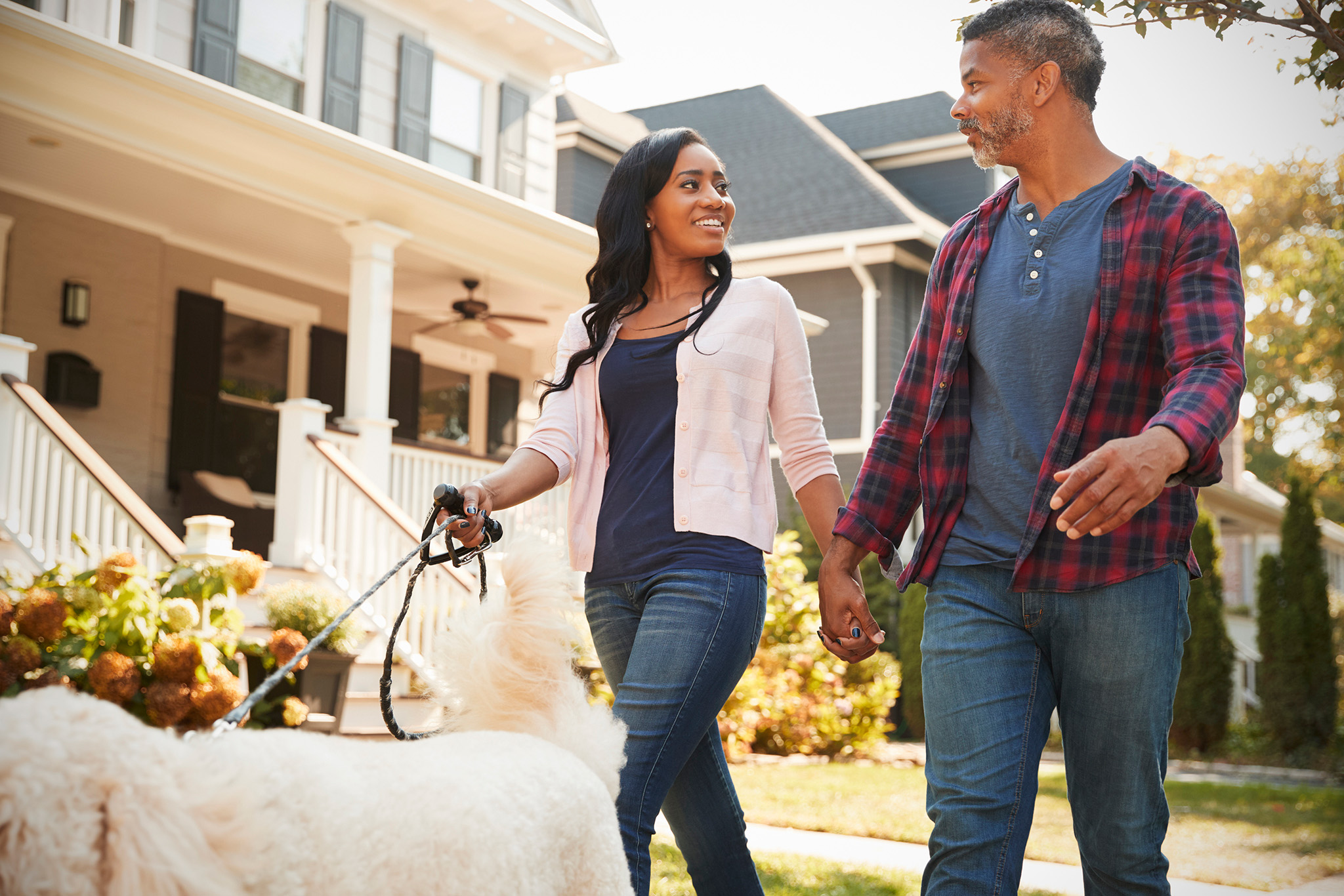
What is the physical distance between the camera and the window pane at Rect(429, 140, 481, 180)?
11.8m

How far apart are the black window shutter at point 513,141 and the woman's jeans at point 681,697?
10.1m

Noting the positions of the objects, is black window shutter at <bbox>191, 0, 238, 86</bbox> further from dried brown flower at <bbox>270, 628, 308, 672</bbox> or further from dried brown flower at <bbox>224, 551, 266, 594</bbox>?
dried brown flower at <bbox>270, 628, 308, 672</bbox>

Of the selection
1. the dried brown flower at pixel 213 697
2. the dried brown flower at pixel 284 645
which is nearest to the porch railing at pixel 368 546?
the dried brown flower at pixel 284 645

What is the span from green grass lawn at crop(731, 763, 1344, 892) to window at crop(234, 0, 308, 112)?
710 cm

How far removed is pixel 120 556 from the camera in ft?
18.5

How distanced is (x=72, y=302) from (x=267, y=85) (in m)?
2.54

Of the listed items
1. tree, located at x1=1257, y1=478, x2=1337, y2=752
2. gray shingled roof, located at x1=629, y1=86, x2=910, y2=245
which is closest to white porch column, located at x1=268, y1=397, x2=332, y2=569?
gray shingled roof, located at x1=629, y1=86, x2=910, y2=245

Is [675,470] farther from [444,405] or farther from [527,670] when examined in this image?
[444,405]

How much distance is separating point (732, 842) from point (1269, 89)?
18167mm

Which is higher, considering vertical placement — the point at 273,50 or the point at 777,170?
the point at 777,170

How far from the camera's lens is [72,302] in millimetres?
9508

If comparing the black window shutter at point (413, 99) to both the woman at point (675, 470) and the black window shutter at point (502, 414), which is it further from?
the woman at point (675, 470)

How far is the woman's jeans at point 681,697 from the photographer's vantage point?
2564 mm

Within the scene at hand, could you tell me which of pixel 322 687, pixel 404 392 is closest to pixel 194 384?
pixel 404 392
